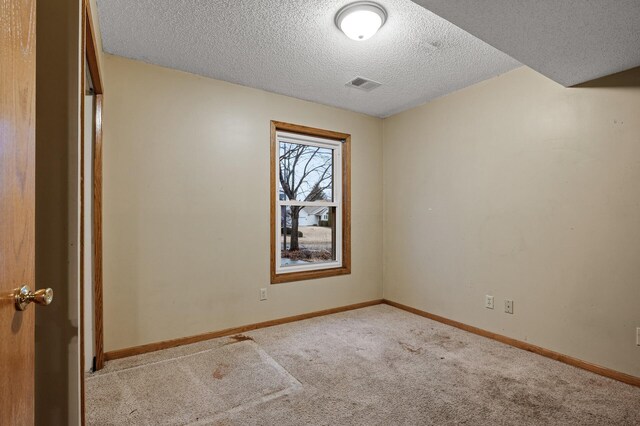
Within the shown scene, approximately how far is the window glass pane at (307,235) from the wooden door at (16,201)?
2.88m

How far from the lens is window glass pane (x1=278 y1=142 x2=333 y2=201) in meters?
3.80

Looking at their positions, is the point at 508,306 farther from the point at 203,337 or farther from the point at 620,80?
the point at 203,337

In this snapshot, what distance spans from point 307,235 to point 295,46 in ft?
6.90

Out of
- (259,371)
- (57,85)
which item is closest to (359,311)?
(259,371)

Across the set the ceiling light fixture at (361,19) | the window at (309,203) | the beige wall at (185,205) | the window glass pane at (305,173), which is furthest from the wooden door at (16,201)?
the window glass pane at (305,173)

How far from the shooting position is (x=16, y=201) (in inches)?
31.9

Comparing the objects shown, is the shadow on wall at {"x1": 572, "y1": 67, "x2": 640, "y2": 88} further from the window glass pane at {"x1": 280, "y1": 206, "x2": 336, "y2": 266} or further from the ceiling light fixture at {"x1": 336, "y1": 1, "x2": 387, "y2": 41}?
the window glass pane at {"x1": 280, "y1": 206, "x2": 336, "y2": 266}

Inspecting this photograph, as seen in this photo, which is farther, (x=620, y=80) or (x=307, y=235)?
(x=307, y=235)

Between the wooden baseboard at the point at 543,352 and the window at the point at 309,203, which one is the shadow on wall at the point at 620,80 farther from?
the window at the point at 309,203

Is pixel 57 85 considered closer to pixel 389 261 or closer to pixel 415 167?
pixel 415 167

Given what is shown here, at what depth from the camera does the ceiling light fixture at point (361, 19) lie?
2.06 metres

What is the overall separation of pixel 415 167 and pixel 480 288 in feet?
4.92

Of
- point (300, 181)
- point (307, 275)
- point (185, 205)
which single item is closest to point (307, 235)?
point (307, 275)

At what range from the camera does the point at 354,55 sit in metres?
2.71
